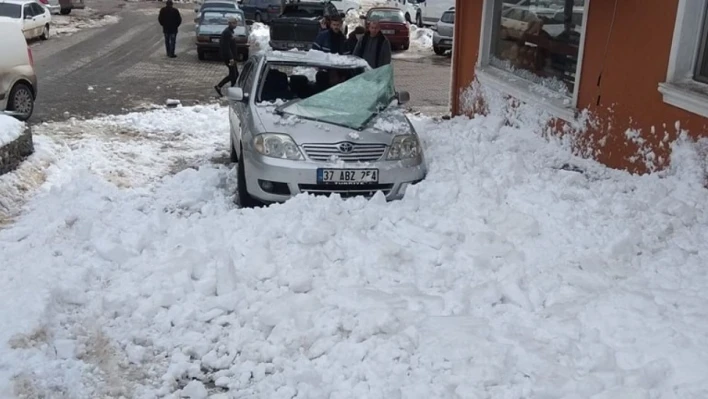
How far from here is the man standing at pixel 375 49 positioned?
31.7ft

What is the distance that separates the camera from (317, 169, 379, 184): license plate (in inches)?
247

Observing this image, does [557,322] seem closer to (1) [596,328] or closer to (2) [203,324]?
(1) [596,328]

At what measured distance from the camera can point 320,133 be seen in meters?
6.52

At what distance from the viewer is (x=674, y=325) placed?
3.91 meters

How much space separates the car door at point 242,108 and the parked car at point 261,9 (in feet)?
76.6

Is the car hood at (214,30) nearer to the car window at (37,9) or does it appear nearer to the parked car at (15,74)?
the car window at (37,9)

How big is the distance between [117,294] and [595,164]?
15.8 feet

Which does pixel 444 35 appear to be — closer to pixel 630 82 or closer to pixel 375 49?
pixel 375 49

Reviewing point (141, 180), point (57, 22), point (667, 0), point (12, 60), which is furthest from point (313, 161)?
point (57, 22)

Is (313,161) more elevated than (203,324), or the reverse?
(313,161)

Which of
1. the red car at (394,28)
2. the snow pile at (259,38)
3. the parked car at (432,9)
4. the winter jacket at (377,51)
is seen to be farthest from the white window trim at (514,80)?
the parked car at (432,9)

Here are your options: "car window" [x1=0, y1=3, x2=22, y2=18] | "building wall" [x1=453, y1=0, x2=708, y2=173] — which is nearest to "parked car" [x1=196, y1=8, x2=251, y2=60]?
"car window" [x1=0, y1=3, x2=22, y2=18]

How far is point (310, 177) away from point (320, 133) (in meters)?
0.51

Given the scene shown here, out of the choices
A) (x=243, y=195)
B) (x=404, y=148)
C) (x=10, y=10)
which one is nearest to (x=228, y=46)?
(x=243, y=195)
